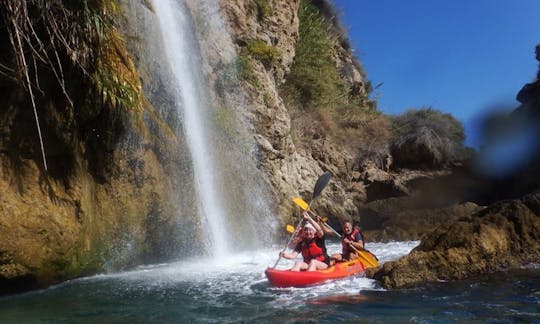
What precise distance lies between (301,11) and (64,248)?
15.1 metres

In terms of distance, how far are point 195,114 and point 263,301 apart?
582 centimetres

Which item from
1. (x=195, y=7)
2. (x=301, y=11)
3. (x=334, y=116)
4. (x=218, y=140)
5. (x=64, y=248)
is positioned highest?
(x=301, y=11)

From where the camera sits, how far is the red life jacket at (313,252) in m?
7.48

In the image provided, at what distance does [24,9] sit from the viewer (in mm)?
5410

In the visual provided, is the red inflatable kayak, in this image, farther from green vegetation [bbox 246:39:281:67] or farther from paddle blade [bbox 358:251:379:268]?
green vegetation [bbox 246:39:281:67]

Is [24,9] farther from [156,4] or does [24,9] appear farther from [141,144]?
[156,4]

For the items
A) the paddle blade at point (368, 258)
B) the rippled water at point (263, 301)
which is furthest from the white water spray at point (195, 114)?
the paddle blade at point (368, 258)

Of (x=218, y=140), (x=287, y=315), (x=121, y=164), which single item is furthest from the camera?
(x=218, y=140)

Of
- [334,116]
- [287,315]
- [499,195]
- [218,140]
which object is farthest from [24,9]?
[499,195]

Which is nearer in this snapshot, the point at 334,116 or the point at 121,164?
the point at 121,164

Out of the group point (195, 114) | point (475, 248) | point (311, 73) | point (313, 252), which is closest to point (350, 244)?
point (313, 252)

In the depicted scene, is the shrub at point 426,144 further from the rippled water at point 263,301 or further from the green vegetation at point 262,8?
the rippled water at point 263,301

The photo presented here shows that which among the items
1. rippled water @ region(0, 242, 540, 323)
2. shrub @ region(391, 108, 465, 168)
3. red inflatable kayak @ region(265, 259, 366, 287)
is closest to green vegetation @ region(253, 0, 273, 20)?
shrub @ region(391, 108, 465, 168)

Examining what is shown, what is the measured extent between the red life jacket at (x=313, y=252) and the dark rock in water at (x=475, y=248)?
36.9 inches
